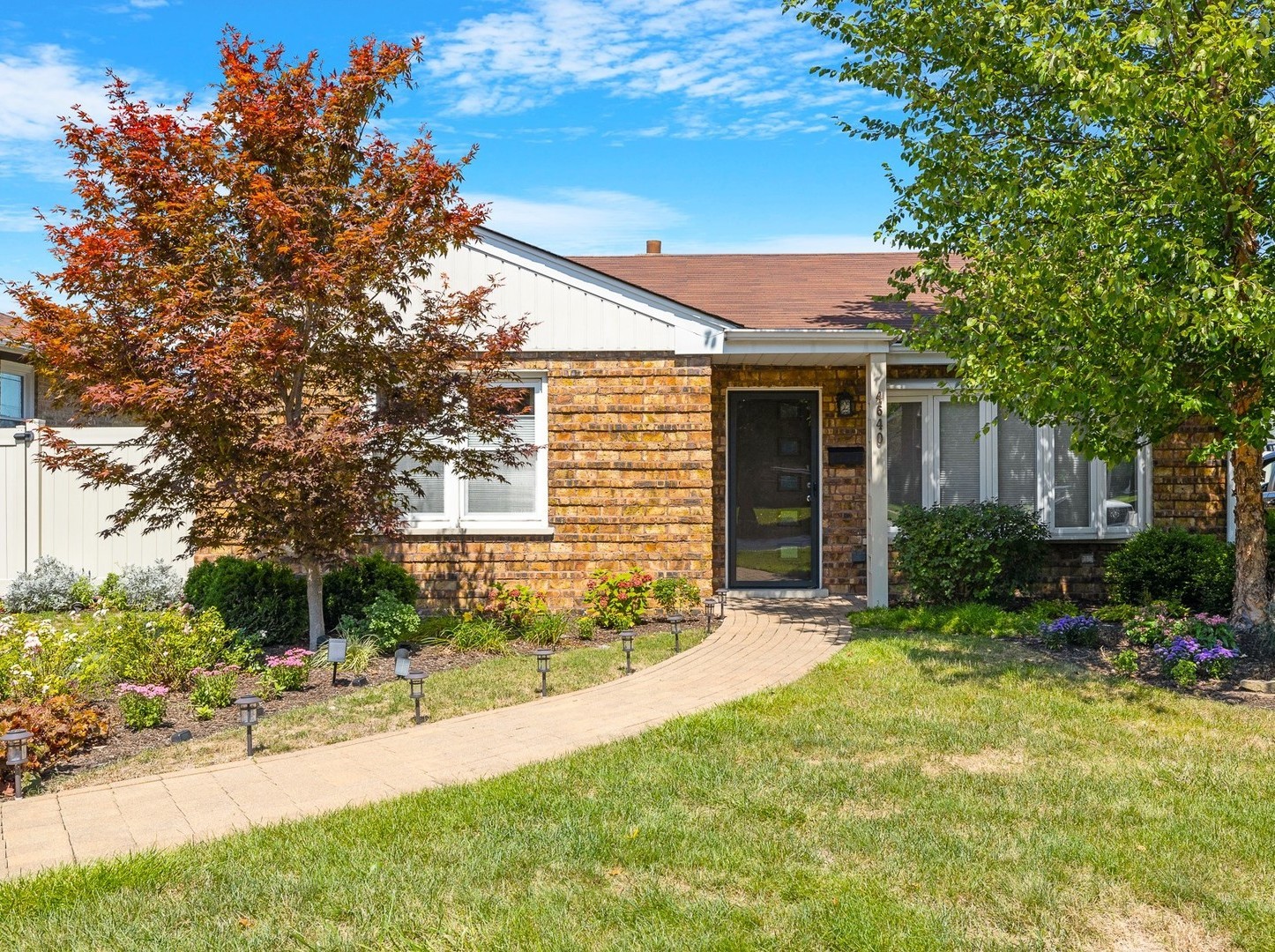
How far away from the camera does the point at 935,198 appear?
27.7ft

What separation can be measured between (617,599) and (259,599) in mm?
3398

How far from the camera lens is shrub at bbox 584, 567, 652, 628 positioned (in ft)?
31.2

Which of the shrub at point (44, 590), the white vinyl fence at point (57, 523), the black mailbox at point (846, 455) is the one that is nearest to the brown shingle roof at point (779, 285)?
the black mailbox at point (846, 455)

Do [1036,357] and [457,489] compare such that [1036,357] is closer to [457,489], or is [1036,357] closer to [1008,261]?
[1008,261]

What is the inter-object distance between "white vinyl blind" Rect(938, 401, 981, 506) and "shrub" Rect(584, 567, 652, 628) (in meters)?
3.70

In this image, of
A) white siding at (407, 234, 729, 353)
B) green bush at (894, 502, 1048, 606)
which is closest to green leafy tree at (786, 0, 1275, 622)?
green bush at (894, 502, 1048, 606)

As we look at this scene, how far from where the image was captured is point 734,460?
11078mm

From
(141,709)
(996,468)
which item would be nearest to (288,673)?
(141,709)

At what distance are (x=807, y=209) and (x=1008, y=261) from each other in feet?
29.9

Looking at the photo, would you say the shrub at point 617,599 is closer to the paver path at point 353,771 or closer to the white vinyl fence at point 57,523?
the paver path at point 353,771

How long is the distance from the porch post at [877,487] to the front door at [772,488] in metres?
1.00

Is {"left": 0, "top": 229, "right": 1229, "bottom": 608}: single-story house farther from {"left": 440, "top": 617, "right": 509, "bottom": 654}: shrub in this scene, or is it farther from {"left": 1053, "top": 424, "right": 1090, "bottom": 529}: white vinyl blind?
{"left": 440, "top": 617, "right": 509, "bottom": 654}: shrub

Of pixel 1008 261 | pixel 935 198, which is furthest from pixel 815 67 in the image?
pixel 1008 261

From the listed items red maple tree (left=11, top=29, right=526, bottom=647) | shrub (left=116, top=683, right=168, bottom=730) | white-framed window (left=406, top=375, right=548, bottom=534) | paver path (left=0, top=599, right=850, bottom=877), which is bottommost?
paver path (left=0, top=599, right=850, bottom=877)
